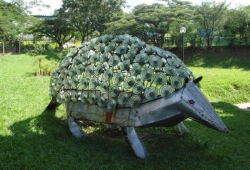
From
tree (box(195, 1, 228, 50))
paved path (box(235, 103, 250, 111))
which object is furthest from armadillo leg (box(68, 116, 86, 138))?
tree (box(195, 1, 228, 50))

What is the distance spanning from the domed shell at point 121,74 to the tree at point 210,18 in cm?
2359

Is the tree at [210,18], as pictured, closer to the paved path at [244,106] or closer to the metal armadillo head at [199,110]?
the paved path at [244,106]

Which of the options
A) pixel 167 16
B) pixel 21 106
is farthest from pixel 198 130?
pixel 167 16

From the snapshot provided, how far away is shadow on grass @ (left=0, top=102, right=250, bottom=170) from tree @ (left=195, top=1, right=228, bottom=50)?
22409mm

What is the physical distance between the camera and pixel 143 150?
5.17 meters

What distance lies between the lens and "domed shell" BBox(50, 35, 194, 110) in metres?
4.96

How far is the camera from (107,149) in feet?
18.1

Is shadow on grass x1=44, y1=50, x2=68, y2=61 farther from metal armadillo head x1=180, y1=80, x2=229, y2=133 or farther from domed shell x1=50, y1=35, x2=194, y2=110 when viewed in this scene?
metal armadillo head x1=180, y1=80, x2=229, y2=133

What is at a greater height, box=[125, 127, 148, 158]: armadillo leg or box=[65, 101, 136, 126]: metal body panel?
box=[65, 101, 136, 126]: metal body panel

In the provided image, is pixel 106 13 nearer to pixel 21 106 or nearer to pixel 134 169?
pixel 21 106

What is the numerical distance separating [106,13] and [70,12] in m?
3.94

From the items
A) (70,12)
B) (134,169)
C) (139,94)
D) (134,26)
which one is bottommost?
(134,169)

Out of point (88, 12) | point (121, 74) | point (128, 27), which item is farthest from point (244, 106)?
point (88, 12)

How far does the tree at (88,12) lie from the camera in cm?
3116
